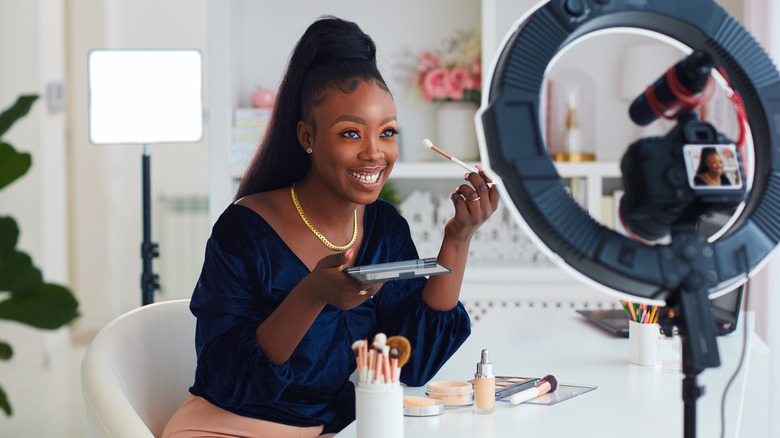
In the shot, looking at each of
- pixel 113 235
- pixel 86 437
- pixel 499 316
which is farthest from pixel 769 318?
pixel 113 235

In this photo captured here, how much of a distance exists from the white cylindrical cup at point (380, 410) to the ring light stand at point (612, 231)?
419 mm

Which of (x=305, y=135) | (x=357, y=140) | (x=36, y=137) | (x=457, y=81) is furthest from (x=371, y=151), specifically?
(x=36, y=137)

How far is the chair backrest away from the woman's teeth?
43cm

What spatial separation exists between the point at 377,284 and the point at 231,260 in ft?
1.29

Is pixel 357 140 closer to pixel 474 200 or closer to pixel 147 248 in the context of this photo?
pixel 474 200

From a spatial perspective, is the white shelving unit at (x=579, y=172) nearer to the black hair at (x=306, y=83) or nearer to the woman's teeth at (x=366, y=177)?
the black hair at (x=306, y=83)

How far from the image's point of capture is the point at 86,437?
2977 millimetres

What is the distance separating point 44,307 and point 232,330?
2.74ft

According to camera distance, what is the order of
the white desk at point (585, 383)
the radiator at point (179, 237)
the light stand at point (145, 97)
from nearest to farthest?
the white desk at point (585, 383) < the light stand at point (145, 97) < the radiator at point (179, 237)

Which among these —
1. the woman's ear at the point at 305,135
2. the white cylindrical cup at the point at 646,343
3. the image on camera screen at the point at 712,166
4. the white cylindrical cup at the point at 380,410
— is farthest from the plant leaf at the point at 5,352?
the white cylindrical cup at the point at 646,343

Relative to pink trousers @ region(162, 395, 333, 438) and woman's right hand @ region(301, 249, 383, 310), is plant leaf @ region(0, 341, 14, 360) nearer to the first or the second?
woman's right hand @ region(301, 249, 383, 310)

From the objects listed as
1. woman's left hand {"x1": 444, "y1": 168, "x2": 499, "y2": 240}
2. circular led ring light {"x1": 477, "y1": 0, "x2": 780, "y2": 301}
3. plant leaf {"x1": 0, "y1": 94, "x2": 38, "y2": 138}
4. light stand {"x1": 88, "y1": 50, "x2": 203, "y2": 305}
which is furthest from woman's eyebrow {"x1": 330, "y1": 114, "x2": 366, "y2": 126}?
light stand {"x1": 88, "y1": 50, "x2": 203, "y2": 305}

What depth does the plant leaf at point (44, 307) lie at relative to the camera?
1.36 ft

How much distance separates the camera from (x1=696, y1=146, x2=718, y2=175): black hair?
542mm
